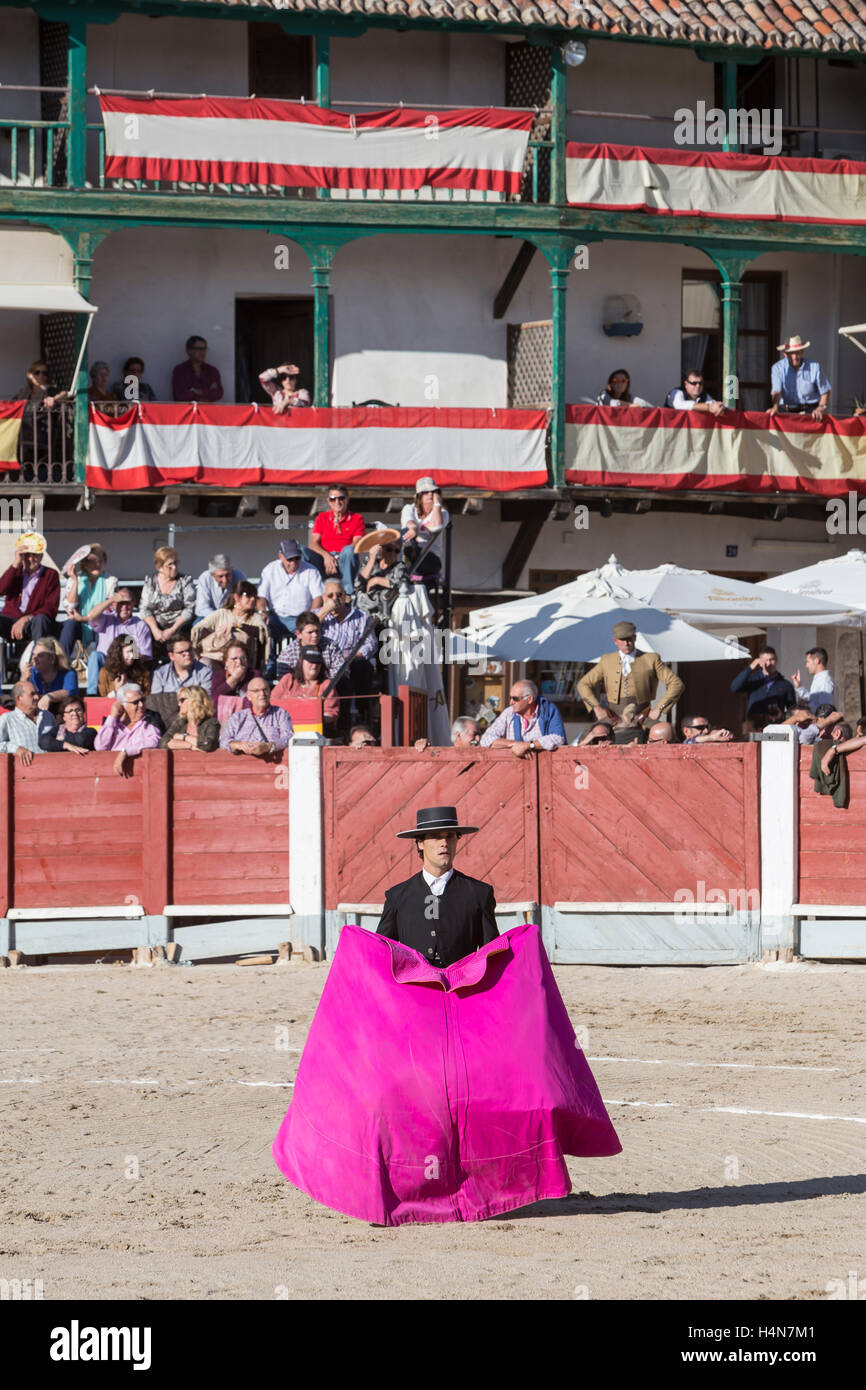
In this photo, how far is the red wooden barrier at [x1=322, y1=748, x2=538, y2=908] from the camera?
49.9ft

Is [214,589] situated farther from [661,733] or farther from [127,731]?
[661,733]

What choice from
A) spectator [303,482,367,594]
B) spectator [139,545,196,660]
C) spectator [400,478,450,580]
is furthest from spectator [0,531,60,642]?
spectator [400,478,450,580]

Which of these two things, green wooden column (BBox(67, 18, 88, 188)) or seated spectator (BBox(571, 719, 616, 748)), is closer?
seated spectator (BBox(571, 719, 616, 748))

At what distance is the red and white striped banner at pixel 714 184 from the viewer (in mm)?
25438

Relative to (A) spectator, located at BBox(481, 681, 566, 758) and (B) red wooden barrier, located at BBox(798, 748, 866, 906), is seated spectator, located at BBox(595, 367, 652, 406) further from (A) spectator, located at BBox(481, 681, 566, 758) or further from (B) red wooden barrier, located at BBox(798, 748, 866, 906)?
(B) red wooden barrier, located at BBox(798, 748, 866, 906)

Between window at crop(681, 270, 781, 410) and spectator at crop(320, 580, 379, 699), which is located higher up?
window at crop(681, 270, 781, 410)

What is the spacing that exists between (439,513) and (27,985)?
4.91 metres

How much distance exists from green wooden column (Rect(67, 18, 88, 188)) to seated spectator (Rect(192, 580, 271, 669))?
28.2 ft

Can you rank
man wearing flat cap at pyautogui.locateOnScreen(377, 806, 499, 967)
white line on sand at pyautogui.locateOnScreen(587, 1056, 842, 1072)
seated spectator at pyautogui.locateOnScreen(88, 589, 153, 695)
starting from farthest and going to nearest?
seated spectator at pyautogui.locateOnScreen(88, 589, 153, 695) → white line on sand at pyautogui.locateOnScreen(587, 1056, 842, 1072) → man wearing flat cap at pyautogui.locateOnScreen(377, 806, 499, 967)

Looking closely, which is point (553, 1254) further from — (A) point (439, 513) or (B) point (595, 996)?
(A) point (439, 513)

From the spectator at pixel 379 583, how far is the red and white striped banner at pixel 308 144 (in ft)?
29.2

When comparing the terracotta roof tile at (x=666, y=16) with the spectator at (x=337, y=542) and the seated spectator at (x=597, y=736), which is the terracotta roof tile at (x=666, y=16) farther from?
the seated spectator at (x=597, y=736)

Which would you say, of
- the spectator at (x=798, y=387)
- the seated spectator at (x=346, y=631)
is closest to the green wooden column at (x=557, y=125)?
the spectator at (x=798, y=387)

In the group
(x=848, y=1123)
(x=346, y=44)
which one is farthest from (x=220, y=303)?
(x=848, y=1123)
